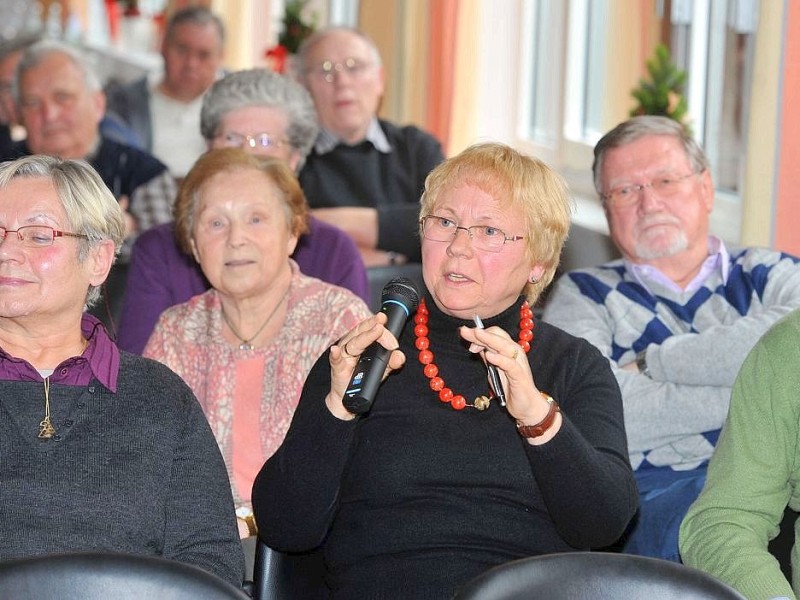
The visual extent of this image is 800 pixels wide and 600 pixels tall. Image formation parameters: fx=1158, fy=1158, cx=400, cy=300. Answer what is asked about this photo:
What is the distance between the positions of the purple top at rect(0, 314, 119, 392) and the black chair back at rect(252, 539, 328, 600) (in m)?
0.42

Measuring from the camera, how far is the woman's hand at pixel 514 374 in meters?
1.84

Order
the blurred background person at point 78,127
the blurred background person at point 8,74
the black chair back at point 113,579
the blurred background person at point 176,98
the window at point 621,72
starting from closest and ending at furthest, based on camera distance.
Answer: the black chair back at point 113,579, the window at point 621,72, the blurred background person at point 78,127, the blurred background person at point 8,74, the blurred background person at point 176,98

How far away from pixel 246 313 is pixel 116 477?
81 cm

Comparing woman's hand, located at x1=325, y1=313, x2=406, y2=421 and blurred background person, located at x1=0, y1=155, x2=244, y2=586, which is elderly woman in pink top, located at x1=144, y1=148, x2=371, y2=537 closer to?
blurred background person, located at x1=0, y1=155, x2=244, y2=586

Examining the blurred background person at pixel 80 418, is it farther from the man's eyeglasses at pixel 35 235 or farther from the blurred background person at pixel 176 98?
the blurred background person at pixel 176 98

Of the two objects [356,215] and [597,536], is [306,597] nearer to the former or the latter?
[597,536]

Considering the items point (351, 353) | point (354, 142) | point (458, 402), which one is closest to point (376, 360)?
point (351, 353)

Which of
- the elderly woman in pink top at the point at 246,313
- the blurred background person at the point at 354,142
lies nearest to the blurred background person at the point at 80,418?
the elderly woman in pink top at the point at 246,313

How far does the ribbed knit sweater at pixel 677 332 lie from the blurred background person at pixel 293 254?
64 centimetres

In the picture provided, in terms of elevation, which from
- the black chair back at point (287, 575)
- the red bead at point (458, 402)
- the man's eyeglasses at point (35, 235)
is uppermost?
the man's eyeglasses at point (35, 235)

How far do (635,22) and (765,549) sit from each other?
3270mm

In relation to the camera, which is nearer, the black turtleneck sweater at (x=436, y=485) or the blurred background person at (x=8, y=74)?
the black turtleneck sweater at (x=436, y=485)

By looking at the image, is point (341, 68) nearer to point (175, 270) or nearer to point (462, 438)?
point (175, 270)

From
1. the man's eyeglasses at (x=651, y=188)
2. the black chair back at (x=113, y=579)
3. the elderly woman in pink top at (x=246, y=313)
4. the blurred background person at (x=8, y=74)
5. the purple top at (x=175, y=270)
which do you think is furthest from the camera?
the blurred background person at (x=8, y=74)
